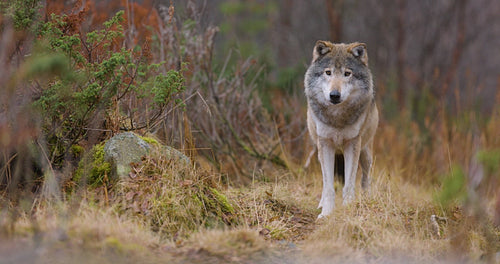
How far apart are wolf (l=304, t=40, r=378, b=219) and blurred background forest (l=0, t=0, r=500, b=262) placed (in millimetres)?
1006

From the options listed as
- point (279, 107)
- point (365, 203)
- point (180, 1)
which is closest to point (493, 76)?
point (279, 107)

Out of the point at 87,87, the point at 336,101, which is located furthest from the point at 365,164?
the point at 87,87

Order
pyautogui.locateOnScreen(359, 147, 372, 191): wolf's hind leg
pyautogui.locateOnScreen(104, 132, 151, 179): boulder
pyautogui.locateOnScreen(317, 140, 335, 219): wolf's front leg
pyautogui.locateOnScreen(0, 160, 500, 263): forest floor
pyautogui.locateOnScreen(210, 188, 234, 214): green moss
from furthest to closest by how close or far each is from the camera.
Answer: pyautogui.locateOnScreen(359, 147, 372, 191): wolf's hind leg < pyautogui.locateOnScreen(317, 140, 335, 219): wolf's front leg < pyautogui.locateOnScreen(210, 188, 234, 214): green moss < pyautogui.locateOnScreen(104, 132, 151, 179): boulder < pyautogui.locateOnScreen(0, 160, 500, 263): forest floor

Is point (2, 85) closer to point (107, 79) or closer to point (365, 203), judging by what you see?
point (107, 79)

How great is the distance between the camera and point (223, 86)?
25.0ft

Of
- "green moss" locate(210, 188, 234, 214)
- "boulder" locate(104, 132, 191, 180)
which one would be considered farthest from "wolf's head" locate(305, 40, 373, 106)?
"boulder" locate(104, 132, 191, 180)

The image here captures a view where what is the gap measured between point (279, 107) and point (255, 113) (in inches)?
20.3

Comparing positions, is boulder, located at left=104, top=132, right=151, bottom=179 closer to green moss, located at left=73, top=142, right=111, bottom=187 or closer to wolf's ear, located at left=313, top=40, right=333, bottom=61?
green moss, located at left=73, top=142, right=111, bottom=187

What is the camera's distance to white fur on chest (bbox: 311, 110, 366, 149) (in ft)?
18.3

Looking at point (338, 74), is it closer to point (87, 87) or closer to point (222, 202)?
point (222, 202)

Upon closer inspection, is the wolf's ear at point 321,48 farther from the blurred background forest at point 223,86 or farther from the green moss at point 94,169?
the green moss at point 94,169

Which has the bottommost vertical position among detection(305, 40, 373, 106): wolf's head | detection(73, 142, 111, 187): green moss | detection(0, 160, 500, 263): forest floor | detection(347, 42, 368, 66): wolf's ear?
detection(0, 160, 500, 263): forest floor

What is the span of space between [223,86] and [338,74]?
257 centimetres

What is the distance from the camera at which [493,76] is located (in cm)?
1523
